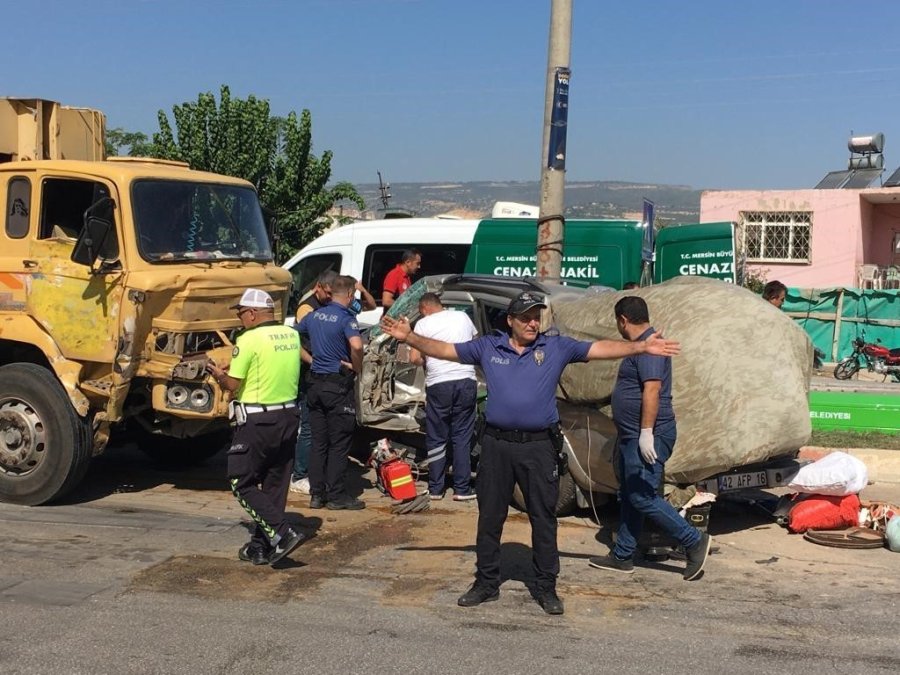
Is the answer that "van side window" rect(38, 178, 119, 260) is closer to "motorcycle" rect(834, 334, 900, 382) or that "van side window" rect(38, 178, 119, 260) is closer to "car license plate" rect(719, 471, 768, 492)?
"car license plate" rect(719, 471, 768, 492)

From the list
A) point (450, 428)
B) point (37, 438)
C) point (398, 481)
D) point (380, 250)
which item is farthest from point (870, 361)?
point (37, 438)

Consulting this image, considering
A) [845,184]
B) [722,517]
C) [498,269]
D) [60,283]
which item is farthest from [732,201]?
[60,283]

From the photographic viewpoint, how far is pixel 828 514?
7.54 m

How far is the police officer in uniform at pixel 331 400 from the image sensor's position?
8.35 metres

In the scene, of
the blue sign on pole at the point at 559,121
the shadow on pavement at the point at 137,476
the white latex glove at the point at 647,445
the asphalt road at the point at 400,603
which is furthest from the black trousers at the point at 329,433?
the blue sign on pole at the point at 559,121

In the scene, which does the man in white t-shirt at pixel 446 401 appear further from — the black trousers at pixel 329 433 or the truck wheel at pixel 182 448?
the truck wheel at pixel 182 448

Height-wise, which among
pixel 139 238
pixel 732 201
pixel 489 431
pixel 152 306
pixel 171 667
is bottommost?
pixel 171 667

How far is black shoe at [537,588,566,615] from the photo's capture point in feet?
18.8

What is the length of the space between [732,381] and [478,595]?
247 centimetres

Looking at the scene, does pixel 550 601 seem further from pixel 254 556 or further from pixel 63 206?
pixel 63 206

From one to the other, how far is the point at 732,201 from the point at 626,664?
23546 millimetres

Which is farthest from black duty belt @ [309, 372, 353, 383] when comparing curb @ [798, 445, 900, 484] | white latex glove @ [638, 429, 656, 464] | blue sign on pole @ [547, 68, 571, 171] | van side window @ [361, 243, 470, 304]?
van side window @ [361, 243, 470, 304]

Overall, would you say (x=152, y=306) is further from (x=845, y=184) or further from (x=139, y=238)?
(x=845, y=184)

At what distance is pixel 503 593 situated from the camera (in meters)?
6.12
